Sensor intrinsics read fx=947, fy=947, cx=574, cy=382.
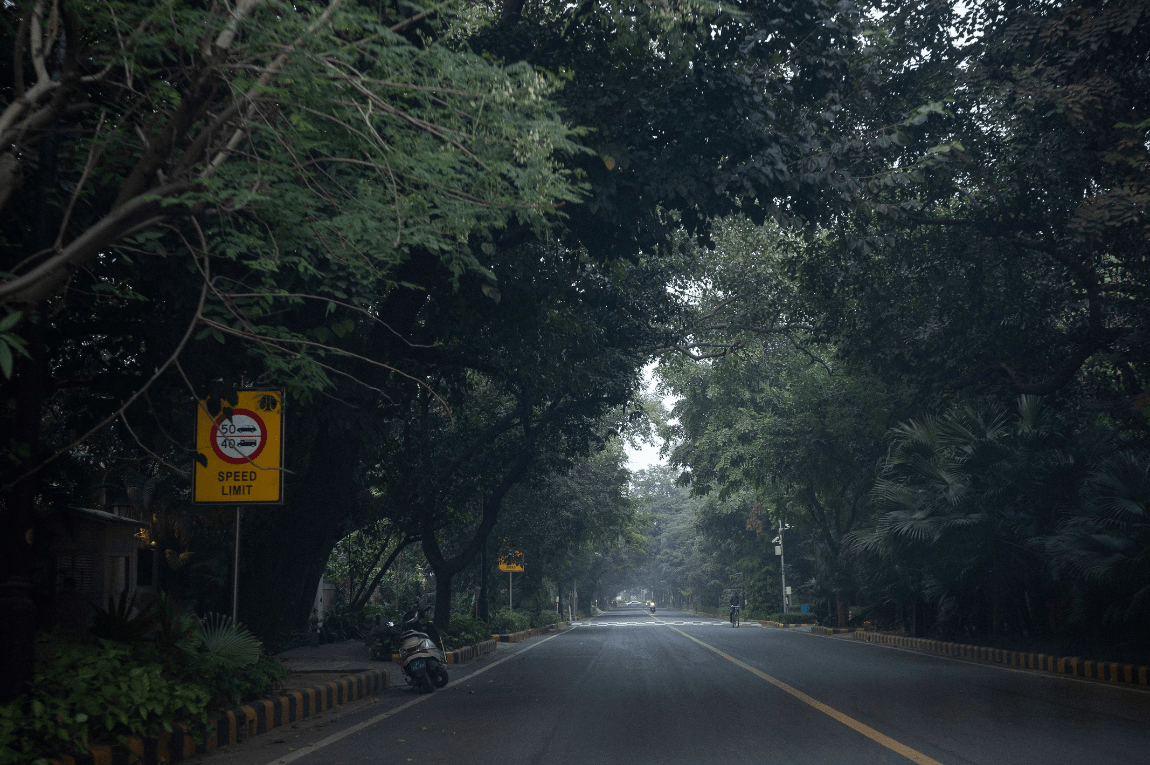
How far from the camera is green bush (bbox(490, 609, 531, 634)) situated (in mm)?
30297

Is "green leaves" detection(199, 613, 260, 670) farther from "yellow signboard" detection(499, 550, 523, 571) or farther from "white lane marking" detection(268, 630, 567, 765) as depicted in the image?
"yellow signboard" detection(499, 550, 523, 571)

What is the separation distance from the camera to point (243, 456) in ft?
31.4

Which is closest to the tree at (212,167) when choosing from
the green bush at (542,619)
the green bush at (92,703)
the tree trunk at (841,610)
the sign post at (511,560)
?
the green bush at (92,703)

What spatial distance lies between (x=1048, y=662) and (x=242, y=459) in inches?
477

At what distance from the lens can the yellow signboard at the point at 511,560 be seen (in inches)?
1160

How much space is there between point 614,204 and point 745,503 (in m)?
38.1

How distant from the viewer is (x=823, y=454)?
27.7m

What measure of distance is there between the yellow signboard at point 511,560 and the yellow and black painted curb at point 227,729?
17632 millimetres

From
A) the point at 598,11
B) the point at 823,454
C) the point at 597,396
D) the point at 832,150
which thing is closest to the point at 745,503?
the point at 823,454

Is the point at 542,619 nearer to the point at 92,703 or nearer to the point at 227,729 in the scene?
the point at 227,729

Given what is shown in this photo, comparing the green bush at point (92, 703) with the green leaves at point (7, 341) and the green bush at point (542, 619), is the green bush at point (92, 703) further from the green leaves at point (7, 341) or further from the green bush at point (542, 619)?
the green bush at point (542, 619)

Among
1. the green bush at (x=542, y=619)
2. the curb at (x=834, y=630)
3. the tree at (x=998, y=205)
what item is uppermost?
the tree at (x=998, y=205)

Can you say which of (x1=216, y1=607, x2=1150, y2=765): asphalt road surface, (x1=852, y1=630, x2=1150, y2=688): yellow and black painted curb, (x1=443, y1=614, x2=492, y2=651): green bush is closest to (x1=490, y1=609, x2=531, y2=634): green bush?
(x1=443, y1=614, x2=492, y2=651): green bush

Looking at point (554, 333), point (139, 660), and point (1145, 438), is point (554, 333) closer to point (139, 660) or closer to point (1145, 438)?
point (139, 660)
